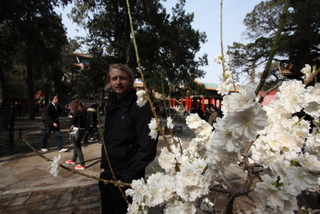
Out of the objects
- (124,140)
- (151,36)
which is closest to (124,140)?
(124,140)

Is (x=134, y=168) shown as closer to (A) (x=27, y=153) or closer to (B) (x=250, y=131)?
(B) (x=250, y=131)

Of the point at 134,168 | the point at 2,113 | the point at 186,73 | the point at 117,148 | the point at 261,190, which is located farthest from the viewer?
the point at 186,73

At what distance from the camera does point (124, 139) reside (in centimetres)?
179

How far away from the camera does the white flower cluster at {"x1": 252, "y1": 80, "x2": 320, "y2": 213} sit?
73 centimetres

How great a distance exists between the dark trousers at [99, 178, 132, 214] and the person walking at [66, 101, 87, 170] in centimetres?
332

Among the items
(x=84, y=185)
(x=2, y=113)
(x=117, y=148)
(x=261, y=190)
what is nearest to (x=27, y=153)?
(x=2, y=113)

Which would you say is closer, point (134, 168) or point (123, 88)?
point (134, 168)

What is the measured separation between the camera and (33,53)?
12438 mm

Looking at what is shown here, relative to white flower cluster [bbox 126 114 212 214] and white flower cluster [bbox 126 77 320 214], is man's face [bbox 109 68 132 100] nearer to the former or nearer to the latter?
white flower cluster [bbox 126 77 320 214]

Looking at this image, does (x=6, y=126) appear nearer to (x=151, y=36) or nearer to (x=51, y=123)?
(x=51, y=123)

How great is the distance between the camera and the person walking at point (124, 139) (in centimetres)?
167

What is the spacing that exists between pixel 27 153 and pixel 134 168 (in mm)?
6551

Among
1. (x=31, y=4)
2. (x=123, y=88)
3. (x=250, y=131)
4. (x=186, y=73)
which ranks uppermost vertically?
(x=31, y=4)

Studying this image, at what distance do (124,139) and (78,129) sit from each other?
13.5 feet
